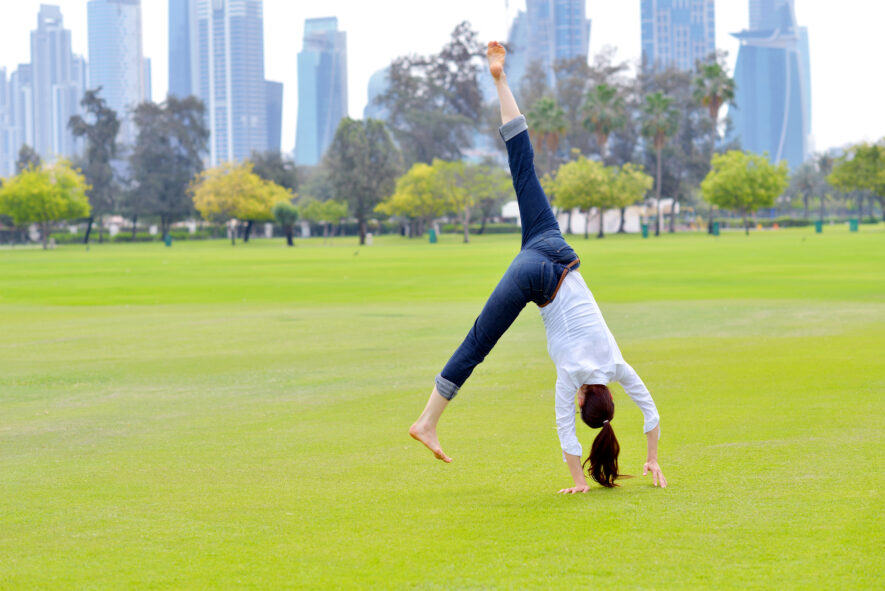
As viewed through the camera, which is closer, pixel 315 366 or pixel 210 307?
pixel 315 366

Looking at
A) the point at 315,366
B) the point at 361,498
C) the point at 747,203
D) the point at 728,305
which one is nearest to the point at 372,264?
the point at 728,305

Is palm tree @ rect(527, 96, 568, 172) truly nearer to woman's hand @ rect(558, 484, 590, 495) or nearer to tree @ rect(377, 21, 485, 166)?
tree @ rect(377, 21, 485, 166)

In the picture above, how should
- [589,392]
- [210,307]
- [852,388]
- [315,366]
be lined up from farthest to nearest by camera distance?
[210,307] < [315,366] < [852,388] < [589,392]

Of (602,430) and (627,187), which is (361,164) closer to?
(627,187)

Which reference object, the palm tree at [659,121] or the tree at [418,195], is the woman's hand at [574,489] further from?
the palm tree at [659,121]

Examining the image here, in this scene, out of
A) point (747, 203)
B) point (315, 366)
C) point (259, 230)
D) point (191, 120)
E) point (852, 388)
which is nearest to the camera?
point (852, 388)

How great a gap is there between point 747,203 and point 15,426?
353 ft

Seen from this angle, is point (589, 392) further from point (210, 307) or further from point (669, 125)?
point (669, 125)

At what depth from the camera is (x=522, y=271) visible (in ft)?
22.3

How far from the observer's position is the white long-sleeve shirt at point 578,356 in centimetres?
671

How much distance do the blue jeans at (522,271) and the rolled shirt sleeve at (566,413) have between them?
Result: 529 millimetres

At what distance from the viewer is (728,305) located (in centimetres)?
2525

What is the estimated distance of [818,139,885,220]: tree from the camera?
109188 mm

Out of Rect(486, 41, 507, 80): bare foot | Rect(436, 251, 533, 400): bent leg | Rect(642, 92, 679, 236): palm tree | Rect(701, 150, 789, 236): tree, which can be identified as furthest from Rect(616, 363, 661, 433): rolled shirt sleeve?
Rect(642, 92, 679, 236): palm tree
